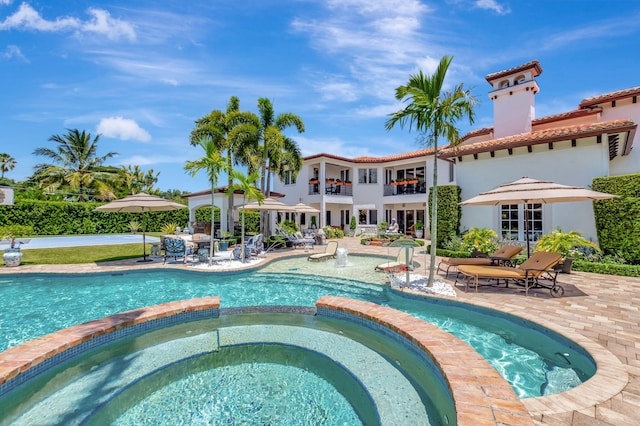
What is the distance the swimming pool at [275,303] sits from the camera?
419cm

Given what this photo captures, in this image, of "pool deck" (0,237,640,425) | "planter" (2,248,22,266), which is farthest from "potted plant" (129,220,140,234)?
"pool deck" (0,237,640,425)

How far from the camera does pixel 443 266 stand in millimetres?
11023

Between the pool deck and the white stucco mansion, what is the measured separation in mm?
4423

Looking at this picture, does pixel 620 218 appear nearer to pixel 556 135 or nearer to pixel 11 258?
pixel 556 135

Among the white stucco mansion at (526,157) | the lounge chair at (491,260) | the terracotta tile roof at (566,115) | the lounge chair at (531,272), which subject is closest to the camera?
the lounge chair at (531,272)

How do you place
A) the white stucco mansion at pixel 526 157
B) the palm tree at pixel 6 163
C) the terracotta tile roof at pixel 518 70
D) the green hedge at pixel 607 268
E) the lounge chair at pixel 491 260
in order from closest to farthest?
the green hedge at pixel 607 268 < the lounge chair at pixel 491 260 < the white stucco mansion at pixel 526 157 < the terracotta tile roof at pixel 518 70 < the palm tree at pixel 6 163

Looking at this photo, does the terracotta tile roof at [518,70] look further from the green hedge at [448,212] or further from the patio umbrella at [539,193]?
A: the patio umbrella at [539,193]

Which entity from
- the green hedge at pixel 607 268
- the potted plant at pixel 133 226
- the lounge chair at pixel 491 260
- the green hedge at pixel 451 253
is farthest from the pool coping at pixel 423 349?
the potted plant at pixel 133 226

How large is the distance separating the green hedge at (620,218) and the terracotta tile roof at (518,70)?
9.75 meters

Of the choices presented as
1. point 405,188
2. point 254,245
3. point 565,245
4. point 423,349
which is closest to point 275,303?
point 423,349

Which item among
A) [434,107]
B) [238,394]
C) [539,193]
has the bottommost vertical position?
[238,394]

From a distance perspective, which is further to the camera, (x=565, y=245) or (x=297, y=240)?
(x=297, y=240)

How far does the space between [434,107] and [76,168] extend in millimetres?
40334

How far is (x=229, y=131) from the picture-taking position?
753 inches
